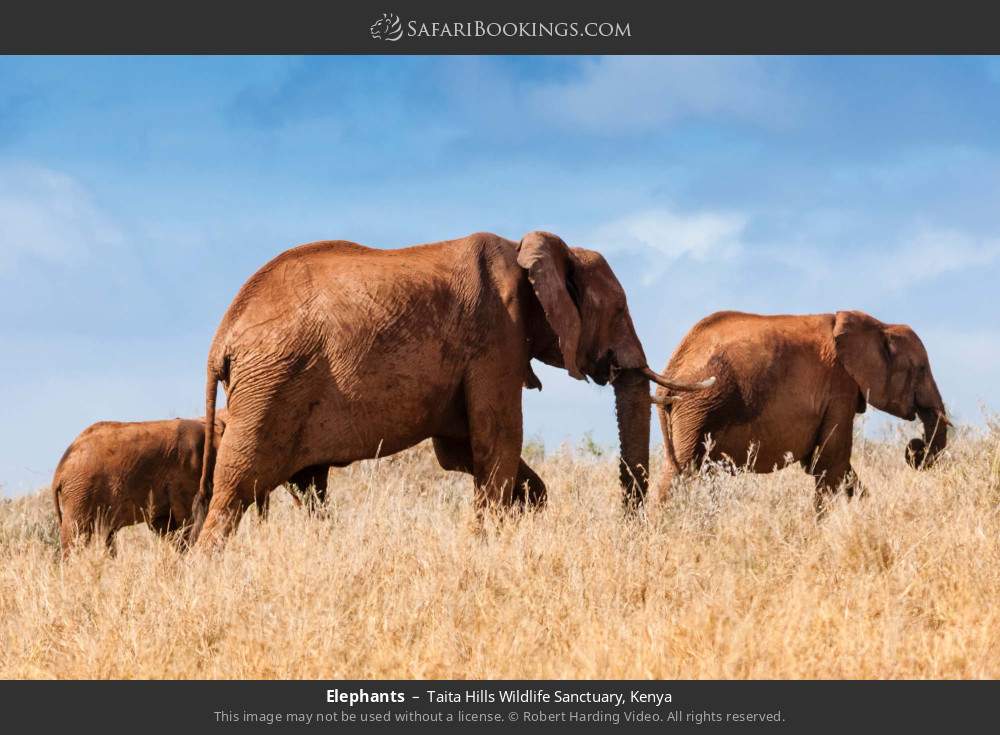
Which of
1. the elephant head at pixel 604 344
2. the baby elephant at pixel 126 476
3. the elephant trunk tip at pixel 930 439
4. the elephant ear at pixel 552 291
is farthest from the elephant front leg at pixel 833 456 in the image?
the baby elephant at pixel 126 476

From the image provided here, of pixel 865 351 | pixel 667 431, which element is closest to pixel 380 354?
pixel 667 431

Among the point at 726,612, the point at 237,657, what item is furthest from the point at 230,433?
the point at 726,612

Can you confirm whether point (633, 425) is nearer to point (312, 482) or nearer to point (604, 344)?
point (604, 344)

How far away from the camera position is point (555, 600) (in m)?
7.18

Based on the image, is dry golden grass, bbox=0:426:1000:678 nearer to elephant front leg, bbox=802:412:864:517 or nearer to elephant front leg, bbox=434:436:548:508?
elephant front leg, bbox=434:436:548:508

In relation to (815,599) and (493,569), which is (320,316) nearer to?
(493,569)

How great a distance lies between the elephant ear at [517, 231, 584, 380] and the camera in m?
9.54

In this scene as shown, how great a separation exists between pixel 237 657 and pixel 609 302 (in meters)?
4.74

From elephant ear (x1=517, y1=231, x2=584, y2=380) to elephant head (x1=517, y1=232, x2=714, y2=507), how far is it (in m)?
0.01

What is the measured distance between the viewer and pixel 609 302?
10180 millimetres

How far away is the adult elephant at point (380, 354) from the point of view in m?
9.10

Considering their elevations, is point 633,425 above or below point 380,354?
below

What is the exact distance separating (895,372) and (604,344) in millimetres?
4704

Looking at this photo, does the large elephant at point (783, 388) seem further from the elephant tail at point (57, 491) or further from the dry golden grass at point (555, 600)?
the elephant tail at point (57, 491)
